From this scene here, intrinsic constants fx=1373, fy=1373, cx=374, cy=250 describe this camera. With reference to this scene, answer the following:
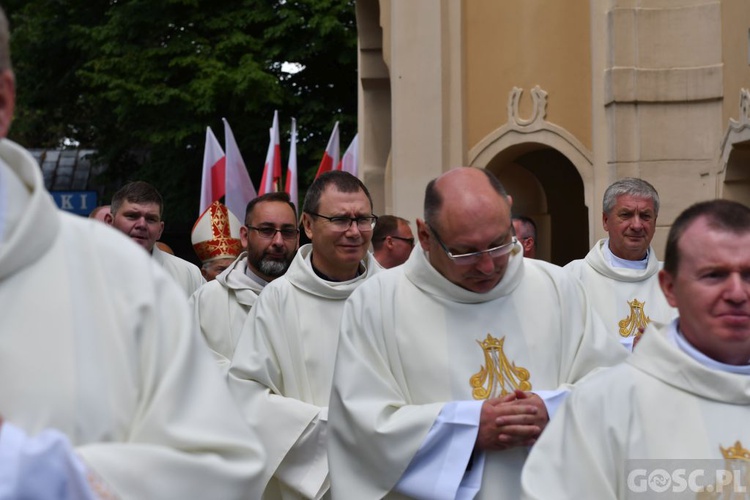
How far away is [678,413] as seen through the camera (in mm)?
3414

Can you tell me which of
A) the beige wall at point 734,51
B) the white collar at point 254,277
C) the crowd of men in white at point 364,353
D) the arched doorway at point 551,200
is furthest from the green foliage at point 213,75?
the white collar at point 254,277

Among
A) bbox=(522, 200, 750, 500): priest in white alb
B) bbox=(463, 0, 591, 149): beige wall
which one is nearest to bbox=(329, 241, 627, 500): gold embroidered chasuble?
bbox=(522, 200, 750, 500): priest in white alb

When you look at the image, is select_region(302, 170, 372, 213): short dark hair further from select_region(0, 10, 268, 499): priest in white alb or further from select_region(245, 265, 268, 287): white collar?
select_region(0, 10, 268, 499): priest in white alb

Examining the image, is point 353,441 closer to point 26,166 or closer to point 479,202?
point 479,202

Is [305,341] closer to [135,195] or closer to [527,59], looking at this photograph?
[135,195]

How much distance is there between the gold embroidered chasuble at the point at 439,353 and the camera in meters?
4.55

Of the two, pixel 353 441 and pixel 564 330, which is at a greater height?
pixel 564 330

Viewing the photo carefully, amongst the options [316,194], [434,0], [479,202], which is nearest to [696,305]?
[479,202]

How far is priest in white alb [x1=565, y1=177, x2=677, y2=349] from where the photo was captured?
315 inches

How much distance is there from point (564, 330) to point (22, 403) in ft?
8.11

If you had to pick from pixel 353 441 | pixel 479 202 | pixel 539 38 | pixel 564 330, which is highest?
pixel 539 38

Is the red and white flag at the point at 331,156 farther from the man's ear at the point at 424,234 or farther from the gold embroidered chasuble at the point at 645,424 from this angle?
the gold embroidered chasuble at the point at 645,424

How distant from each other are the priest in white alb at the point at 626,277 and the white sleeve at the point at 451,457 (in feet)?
12.1

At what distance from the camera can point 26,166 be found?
2.71 metres
